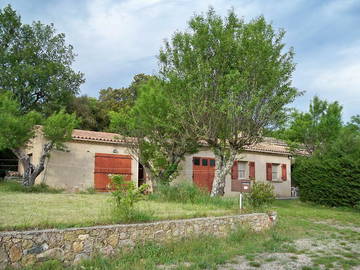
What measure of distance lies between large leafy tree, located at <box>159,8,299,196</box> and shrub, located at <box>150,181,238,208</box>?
1574 mm

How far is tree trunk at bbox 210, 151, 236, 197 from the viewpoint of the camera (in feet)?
43.7

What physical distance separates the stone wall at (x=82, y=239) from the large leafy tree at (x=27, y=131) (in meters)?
8.91

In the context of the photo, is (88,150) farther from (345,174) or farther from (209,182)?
(345,174)

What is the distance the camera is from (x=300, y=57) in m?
13.2

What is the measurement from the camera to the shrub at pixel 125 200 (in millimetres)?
7055

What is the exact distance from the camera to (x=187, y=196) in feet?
38.6

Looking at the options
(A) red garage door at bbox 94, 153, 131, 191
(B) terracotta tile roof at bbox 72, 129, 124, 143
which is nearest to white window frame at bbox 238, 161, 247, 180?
(A) red garage door at bbox 94, 153, 131, 191

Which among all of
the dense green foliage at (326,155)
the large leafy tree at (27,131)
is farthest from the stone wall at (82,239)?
the large leafy tree at (27,131)

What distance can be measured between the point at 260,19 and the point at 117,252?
33.2ft

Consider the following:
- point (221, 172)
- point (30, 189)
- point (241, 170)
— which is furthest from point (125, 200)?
point (241, 170)

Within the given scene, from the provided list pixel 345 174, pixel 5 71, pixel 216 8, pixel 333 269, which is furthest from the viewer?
pixel 5 71

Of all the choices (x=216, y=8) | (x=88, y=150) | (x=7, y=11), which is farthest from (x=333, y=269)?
(x=7, y=11)

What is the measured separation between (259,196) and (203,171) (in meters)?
8.68

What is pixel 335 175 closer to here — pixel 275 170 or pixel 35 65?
pixel 275 170
